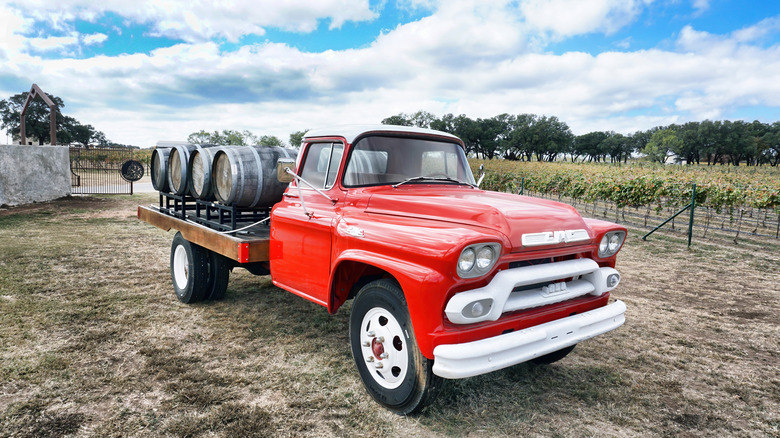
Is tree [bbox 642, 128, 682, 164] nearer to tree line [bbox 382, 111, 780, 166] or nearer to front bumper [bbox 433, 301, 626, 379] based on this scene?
tree line [bbox 382, 111, 780, 166]

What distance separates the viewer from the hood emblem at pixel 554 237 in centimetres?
Answer: 277

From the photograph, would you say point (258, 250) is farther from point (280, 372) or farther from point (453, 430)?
point (453, 430)

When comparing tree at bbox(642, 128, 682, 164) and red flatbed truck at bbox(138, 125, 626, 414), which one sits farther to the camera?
tree at bbox(642, 128, 682, 164)

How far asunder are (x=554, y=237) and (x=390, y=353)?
1297 mm

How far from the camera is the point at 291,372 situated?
143 inches

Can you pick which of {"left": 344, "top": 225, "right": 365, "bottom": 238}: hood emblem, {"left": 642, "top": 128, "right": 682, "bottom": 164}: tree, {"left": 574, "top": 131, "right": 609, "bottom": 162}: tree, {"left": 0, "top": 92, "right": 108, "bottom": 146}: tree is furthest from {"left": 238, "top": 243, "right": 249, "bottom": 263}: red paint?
{"left": 574, "top": 131, "right": 609, "bottom": 162}: tree

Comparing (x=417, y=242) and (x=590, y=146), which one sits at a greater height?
(x=590, y=146)

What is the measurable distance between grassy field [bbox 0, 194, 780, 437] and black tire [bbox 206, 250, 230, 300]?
17cm

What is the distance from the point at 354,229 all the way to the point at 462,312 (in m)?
1.02

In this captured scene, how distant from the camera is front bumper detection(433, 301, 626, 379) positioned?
2.39 m

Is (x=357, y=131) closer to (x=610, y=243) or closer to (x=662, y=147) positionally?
(x=610, y=243)

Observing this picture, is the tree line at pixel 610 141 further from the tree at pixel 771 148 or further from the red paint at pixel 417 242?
the red paint at pixel 417 242

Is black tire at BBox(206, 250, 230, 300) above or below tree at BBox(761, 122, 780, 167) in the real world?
below

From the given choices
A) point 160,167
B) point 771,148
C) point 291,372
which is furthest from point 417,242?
point 771,148
